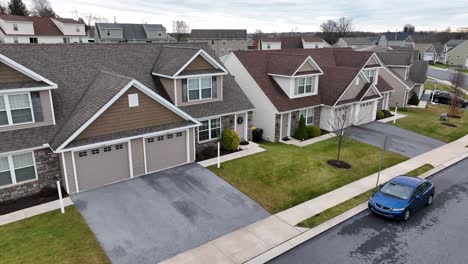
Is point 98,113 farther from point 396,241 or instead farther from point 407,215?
point 407,215

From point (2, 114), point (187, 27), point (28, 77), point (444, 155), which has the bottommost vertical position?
point (444, 155)

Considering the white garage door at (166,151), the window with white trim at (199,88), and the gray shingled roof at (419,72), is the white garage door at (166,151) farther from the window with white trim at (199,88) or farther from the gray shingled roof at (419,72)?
the gray shingled roof at (419,72)

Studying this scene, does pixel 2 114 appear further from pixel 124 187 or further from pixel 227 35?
pixel 227 35

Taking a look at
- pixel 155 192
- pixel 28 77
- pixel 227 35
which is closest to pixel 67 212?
pixel 155 192

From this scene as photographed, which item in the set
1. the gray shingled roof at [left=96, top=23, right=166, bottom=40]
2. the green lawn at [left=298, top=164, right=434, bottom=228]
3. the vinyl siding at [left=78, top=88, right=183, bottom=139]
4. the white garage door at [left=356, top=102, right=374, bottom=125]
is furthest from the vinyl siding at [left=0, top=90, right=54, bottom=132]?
the gray shingled roof at [left=96, top=23, right=166, bottom=40]

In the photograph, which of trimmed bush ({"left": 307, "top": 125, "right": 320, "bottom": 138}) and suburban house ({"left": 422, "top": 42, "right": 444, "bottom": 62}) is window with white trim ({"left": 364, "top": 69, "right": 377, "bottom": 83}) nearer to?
trimmed bush ({"left": 307, "top": 125, "right": 320, "bottom": 138})

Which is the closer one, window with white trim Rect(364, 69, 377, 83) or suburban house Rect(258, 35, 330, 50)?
window with white trim Rect(364, 69, 377, 83)

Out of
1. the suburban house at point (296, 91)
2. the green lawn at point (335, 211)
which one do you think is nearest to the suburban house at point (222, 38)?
the suburban house at point (296, 91)
